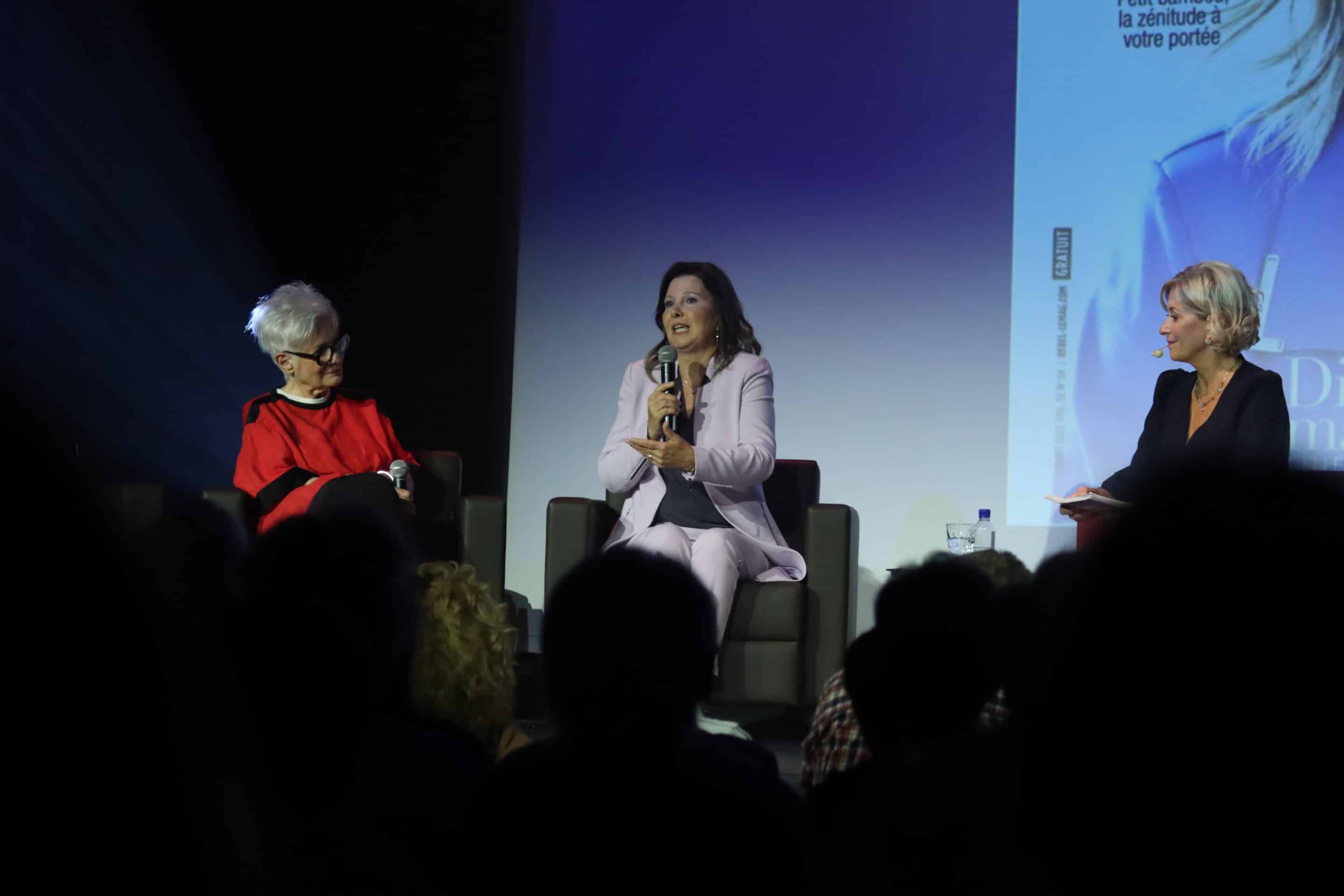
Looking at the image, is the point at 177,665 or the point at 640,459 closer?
the point at 177,665

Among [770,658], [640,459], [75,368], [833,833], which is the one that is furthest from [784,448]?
[833,833]

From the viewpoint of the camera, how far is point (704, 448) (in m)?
3.57

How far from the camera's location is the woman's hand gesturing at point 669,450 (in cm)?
350

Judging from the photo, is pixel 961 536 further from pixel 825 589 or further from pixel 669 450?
pixel 669 450

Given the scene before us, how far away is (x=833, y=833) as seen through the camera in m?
0.98

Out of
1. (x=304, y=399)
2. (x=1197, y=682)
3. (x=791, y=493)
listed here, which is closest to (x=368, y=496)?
(x=304, y=399)

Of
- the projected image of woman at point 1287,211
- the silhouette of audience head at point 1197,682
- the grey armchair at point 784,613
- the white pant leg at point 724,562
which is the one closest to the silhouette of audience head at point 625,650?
the silhouette of audience head at point 1197,682

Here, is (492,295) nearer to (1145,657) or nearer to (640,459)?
(640,459)

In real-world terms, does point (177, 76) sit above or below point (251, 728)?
above

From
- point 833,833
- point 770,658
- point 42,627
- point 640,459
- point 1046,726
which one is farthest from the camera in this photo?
point 640,459

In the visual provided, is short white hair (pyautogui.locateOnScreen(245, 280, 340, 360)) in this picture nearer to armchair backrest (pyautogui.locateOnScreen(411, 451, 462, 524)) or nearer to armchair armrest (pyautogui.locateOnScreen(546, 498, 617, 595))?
armchair backrest (pyautogui.locateOnScreen(411, 451, 462, 524))

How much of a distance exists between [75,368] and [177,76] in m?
1.04

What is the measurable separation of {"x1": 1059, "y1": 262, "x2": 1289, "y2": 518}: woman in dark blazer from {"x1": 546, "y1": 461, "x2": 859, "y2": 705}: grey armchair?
2.25 feet

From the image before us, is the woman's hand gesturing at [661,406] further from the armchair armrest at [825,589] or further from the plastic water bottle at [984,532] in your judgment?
the plastic water bottle at [984,532]
